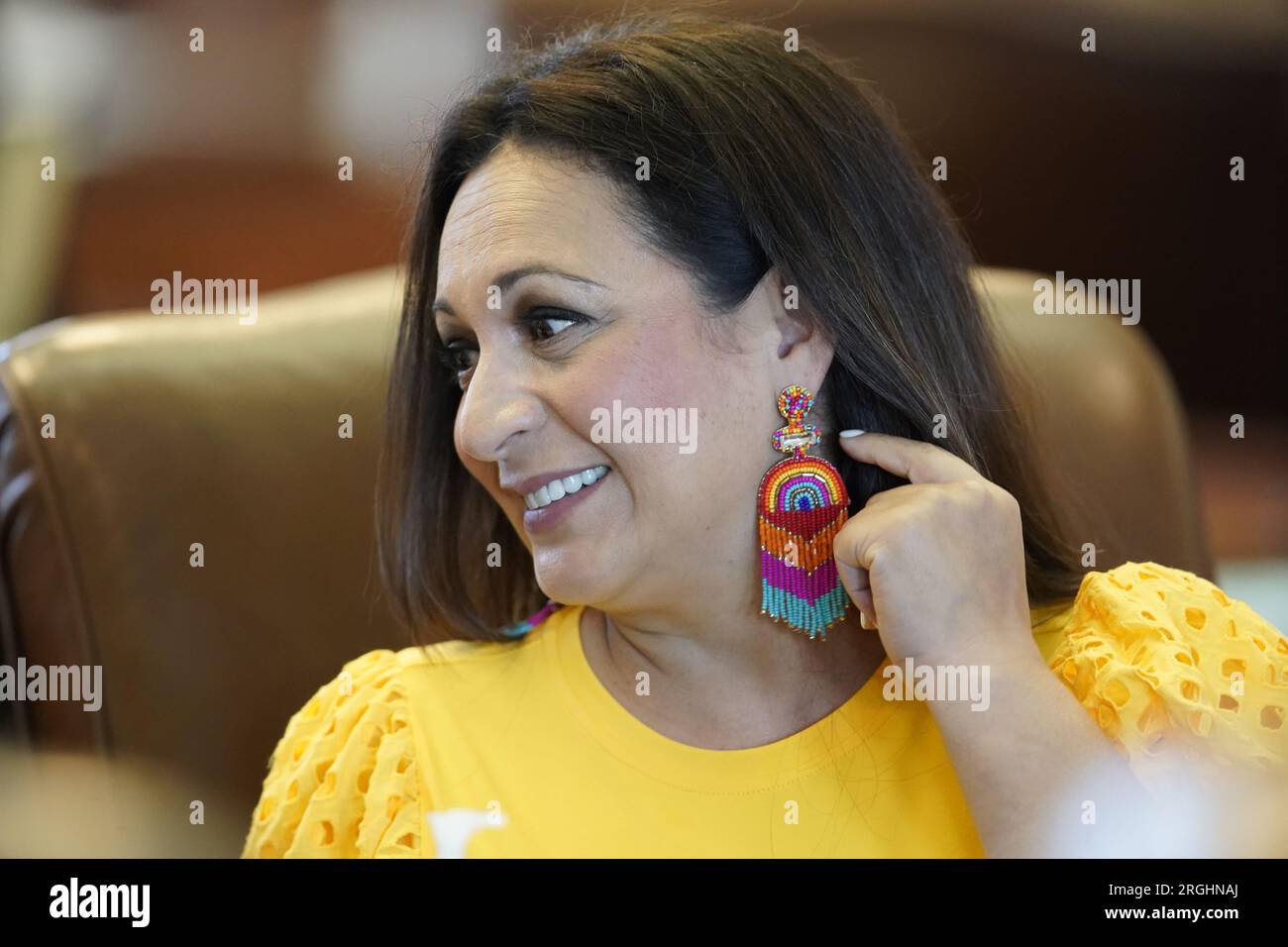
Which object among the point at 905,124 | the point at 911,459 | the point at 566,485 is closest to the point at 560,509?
the point at 566,485

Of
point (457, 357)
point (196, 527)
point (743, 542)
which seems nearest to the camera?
point (743, 542)

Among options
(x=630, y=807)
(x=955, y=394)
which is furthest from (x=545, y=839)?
(x=955, y=394)

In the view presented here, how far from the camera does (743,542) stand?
1.05 m

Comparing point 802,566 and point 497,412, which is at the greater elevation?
point 497,412

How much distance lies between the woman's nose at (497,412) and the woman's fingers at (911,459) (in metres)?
0.25

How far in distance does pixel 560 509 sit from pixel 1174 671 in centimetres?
45

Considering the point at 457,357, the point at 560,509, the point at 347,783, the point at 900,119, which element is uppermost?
the point at 900,119

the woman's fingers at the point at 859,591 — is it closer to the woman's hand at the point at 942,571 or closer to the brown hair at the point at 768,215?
the woman's hand at the point at 942,571

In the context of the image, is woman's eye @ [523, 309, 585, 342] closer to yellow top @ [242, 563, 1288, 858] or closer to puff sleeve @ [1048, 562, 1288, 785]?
yellow top @ [242, 563, 1288, 858]

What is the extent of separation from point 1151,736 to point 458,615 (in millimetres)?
592

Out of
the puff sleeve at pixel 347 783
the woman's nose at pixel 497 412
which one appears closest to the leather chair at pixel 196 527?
the puff sleeve at pixel 347 783

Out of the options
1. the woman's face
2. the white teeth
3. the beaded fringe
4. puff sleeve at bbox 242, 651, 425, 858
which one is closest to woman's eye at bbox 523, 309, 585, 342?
the woman's face

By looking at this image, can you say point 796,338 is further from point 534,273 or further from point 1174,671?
point 1174,671

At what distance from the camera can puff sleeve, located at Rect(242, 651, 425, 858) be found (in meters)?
1.10
